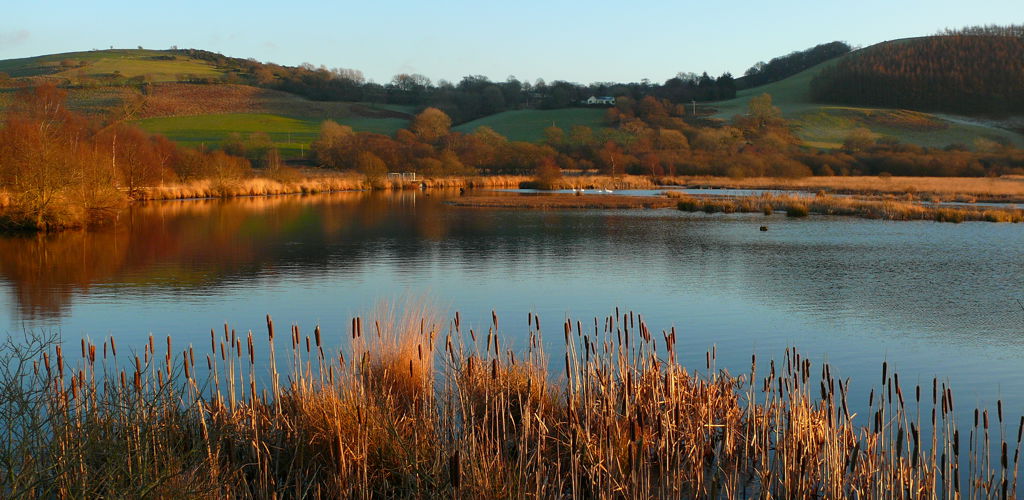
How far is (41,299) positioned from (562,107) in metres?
105

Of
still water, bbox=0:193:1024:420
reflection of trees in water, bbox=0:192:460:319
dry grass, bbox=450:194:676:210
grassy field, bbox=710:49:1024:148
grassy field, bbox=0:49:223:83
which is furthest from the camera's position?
grassy field, bbox=0:49:223:83

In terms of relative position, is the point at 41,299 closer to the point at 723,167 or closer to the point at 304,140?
the point at 723,167

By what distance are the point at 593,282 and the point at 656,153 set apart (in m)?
65.7

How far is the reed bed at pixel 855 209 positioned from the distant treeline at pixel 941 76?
256ft

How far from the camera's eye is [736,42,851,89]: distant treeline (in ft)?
475

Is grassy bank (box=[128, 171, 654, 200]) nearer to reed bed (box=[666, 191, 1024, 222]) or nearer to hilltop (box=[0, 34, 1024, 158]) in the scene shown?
reed bed (box=[666, 191, 1024, 222])

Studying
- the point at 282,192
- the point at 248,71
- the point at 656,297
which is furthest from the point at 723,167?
the point at 248,71

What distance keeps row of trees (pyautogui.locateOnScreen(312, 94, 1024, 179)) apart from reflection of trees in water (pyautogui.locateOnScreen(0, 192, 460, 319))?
91.2ft

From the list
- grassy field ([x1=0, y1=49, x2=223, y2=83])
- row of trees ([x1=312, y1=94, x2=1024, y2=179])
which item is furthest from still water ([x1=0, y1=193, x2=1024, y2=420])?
grassy field ([x1=0, y1=49, x2=223, y2=83])

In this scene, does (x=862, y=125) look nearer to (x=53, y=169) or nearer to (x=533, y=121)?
(x=533, y=121)

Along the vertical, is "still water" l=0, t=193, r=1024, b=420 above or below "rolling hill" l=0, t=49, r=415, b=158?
below

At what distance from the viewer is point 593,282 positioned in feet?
59.2

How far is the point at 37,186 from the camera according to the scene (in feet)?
85.1

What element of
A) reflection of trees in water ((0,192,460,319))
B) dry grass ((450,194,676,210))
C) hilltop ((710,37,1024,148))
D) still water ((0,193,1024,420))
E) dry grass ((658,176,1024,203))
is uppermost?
Answer: hilltop ((710,37,1024,148))
